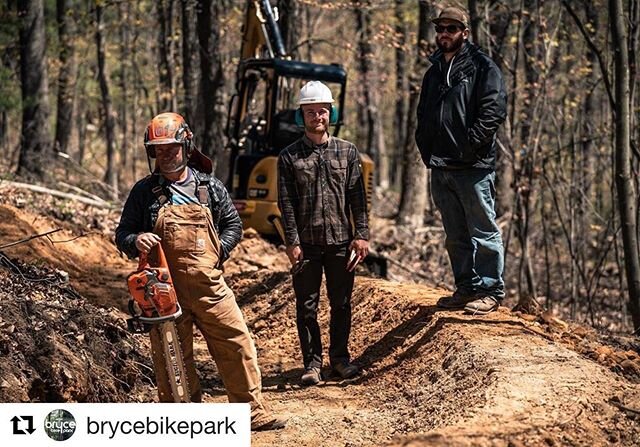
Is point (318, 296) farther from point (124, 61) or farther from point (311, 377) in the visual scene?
point (124, 61)

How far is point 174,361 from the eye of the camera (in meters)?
6.34

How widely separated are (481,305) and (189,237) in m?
3.30

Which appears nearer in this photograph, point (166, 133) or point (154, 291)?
point (154, 291)

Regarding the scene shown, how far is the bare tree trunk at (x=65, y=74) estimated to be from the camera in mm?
24906

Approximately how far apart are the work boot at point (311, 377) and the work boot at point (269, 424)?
127 centimetres

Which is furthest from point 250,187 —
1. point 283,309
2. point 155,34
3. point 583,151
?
point 155,34

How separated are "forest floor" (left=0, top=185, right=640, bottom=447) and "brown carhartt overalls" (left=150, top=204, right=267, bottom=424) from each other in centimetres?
53

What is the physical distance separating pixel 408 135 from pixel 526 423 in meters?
15.5

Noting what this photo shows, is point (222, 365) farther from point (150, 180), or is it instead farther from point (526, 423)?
point (526, 423)

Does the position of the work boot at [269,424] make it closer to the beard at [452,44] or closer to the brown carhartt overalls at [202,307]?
the brown carhartt overalls at [202,307]

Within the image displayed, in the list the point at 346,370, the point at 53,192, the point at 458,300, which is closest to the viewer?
the point at 346,370

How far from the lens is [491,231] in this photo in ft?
28.3

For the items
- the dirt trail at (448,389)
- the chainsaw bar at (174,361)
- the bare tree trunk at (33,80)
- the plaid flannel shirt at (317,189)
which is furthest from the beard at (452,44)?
the bare tree trunk at (33,80)

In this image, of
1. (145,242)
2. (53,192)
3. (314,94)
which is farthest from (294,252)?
(53,192)
